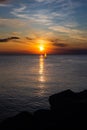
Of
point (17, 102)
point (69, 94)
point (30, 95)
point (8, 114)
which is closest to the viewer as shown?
point (69, 94)

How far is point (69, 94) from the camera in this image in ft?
108

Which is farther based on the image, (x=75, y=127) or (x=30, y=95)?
(x=30, y=95)

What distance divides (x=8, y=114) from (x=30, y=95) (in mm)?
17510

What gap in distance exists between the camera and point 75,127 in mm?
23797

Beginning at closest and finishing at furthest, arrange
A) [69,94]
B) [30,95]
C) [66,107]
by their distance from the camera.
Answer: [66,107] < [69,94] < [30,95]

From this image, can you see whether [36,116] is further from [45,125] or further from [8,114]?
[8,114]

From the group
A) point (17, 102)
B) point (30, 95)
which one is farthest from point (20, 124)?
point (30, 95)

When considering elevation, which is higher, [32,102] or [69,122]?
[69,122]

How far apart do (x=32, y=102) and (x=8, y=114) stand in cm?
1054

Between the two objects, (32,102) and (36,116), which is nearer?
(36,116)

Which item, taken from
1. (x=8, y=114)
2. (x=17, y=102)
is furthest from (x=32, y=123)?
(x=17, y=102)

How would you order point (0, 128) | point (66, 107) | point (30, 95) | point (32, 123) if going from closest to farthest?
point (0, 128) → point (32, 123) → point (66, 107) → point (30, 95)

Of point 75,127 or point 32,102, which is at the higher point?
point 75,127

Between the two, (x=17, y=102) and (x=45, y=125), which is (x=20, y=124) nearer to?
(x=45, y=125)
